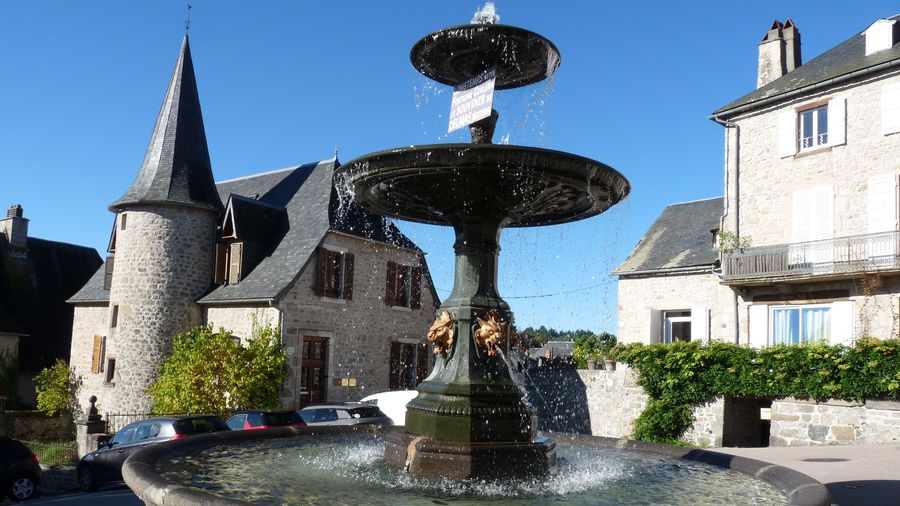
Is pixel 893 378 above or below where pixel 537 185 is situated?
below

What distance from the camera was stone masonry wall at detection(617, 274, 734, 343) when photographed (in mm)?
20969

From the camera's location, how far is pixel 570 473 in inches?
244

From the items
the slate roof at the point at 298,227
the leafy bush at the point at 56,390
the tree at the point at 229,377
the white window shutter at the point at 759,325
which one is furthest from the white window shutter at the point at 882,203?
the leafy bush at the point at 56,390

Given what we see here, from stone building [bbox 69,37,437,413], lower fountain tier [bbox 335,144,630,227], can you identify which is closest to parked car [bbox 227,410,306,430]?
stone building [bbox 69,37,437,413]

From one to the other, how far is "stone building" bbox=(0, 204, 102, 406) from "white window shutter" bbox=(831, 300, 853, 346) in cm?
2602

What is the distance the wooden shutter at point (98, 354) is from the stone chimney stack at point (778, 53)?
23.2 metres

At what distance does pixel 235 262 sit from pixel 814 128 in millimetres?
16972

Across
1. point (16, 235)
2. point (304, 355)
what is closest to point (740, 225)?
point (304, 355)

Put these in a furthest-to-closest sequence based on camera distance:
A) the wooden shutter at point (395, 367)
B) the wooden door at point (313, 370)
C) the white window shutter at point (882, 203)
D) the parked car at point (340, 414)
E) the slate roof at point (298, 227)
Result: the wooden shutter at point (395, 367) < the wooden door at point (313, 370) < the slate roof at point (298, 227) < the white window shutter at point (882, 203) < the parked car at point (340, 414)

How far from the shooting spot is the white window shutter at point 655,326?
22859mm

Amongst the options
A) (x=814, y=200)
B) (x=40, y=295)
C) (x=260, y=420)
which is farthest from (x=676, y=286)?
(x=40, y=295)

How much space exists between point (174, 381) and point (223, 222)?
17.0ft

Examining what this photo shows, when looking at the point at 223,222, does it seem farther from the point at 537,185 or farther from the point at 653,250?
the point at 537,185

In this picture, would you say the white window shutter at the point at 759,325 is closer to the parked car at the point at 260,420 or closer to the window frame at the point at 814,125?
the window frame at the point at 814,125
